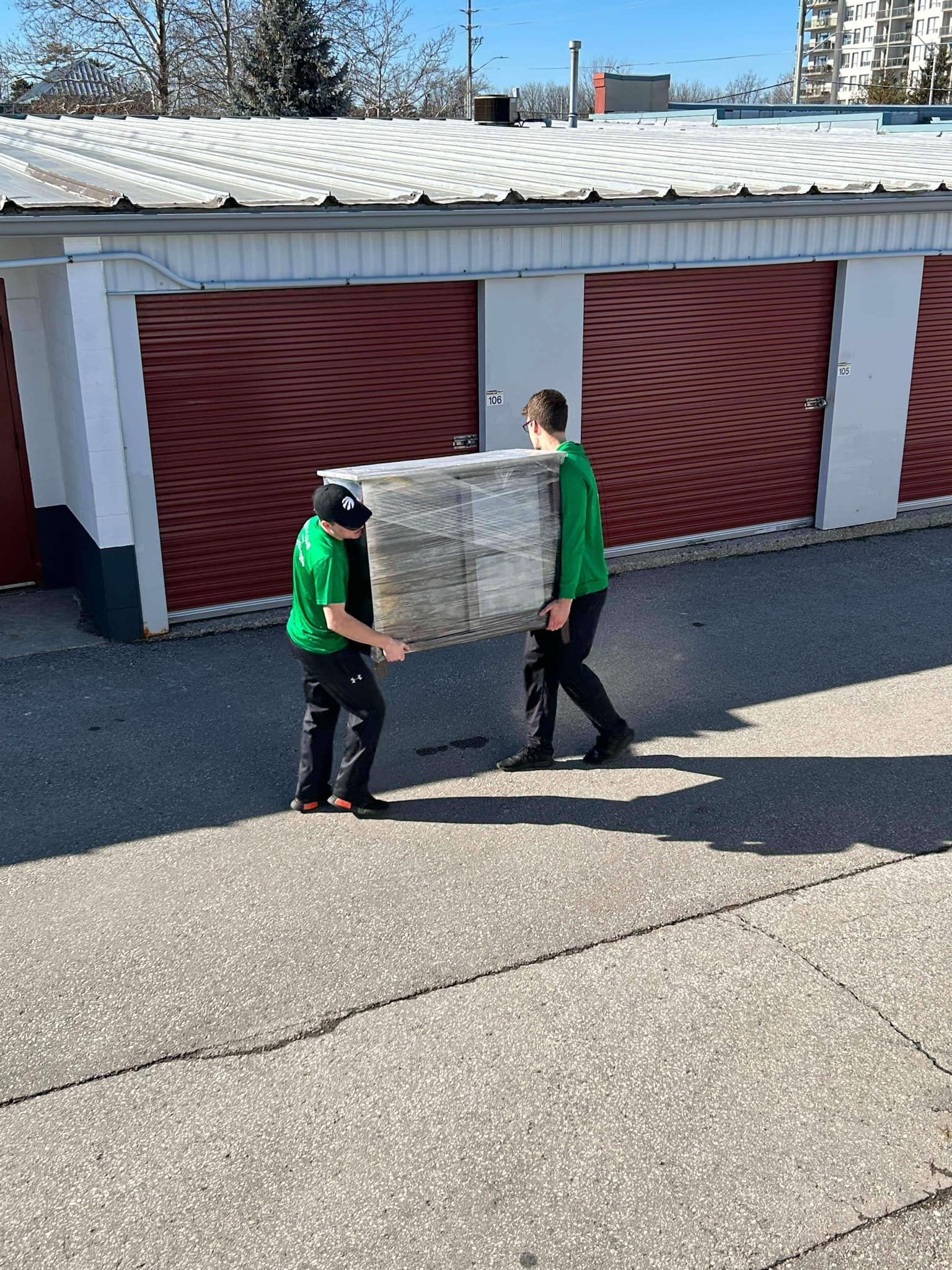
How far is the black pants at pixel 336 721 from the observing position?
5707 mm

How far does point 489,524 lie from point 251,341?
11.2 ft

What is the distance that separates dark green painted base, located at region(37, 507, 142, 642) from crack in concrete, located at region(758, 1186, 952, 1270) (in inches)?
254

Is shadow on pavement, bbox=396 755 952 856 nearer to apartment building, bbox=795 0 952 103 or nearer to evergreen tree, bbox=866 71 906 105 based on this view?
evergreen tree, bbox=866 71 906 105

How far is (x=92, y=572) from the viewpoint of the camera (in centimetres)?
863

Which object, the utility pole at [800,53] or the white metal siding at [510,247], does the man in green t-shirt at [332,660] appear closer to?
the white metal siding at [510,247]

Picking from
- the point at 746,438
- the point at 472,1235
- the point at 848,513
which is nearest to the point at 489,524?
the point at 472,1235

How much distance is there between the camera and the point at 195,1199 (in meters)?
3.62

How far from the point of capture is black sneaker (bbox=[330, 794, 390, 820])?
605 centimetres

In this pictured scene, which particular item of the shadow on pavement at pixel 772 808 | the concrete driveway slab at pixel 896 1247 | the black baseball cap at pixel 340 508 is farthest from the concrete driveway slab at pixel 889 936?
the black baseball cap at pixel 340 508

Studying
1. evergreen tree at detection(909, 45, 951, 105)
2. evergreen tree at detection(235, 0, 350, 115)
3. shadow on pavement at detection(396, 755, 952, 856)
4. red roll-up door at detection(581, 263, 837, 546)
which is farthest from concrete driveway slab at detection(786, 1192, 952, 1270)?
evergreen tree at detection(909, 45, 951, 105)

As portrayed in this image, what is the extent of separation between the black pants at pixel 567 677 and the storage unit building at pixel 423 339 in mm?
3304

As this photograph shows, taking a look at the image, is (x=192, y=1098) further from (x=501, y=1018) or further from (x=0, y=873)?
(x=0, y=873)

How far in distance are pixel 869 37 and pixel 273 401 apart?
12821 cm

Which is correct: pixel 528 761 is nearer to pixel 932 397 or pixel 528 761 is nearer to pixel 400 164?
pixel 400 164
